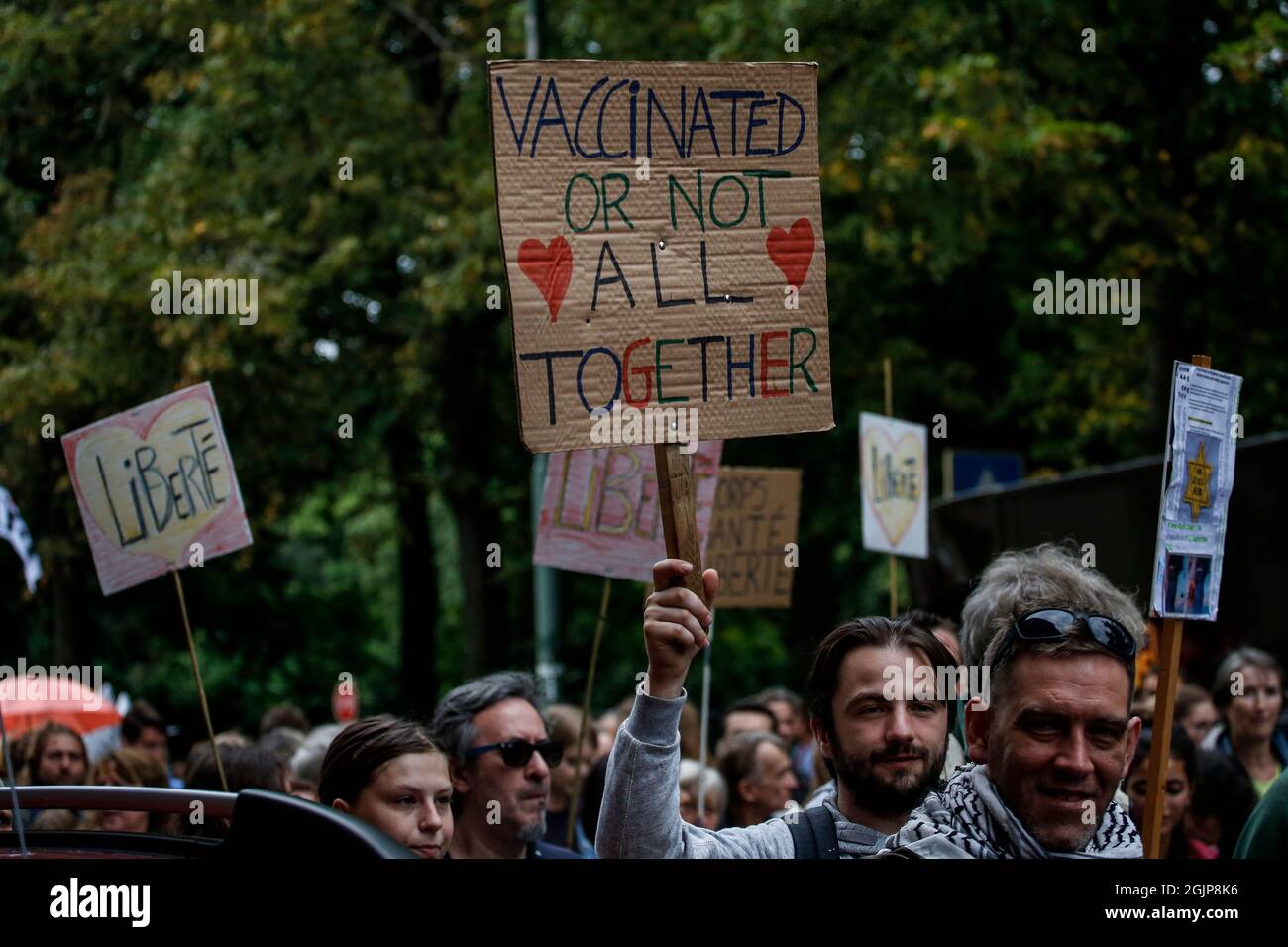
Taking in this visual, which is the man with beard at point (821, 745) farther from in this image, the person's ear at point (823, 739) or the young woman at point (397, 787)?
the young woman at point (397, 787)

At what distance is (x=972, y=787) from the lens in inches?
108

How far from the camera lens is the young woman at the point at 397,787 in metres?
3.91

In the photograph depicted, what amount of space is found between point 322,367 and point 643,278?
14810 millimetres

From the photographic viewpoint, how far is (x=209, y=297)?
15133 mm

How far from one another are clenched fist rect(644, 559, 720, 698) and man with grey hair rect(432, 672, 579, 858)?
1647 millimetres

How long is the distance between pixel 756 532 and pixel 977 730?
523cm

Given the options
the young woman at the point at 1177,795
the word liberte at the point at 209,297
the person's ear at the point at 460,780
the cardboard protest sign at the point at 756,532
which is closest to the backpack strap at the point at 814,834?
the person's ear at the point at 460,780

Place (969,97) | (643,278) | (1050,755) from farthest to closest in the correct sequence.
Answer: (969,97)
(643,278)
(1050,755)

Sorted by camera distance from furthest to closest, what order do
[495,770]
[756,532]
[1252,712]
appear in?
[756,532], [1252,712], [495,770]

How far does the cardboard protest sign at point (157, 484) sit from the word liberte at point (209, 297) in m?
8.53

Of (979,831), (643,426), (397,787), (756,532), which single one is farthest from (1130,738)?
(756,532)

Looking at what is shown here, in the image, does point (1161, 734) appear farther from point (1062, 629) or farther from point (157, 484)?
point (157, 484)
